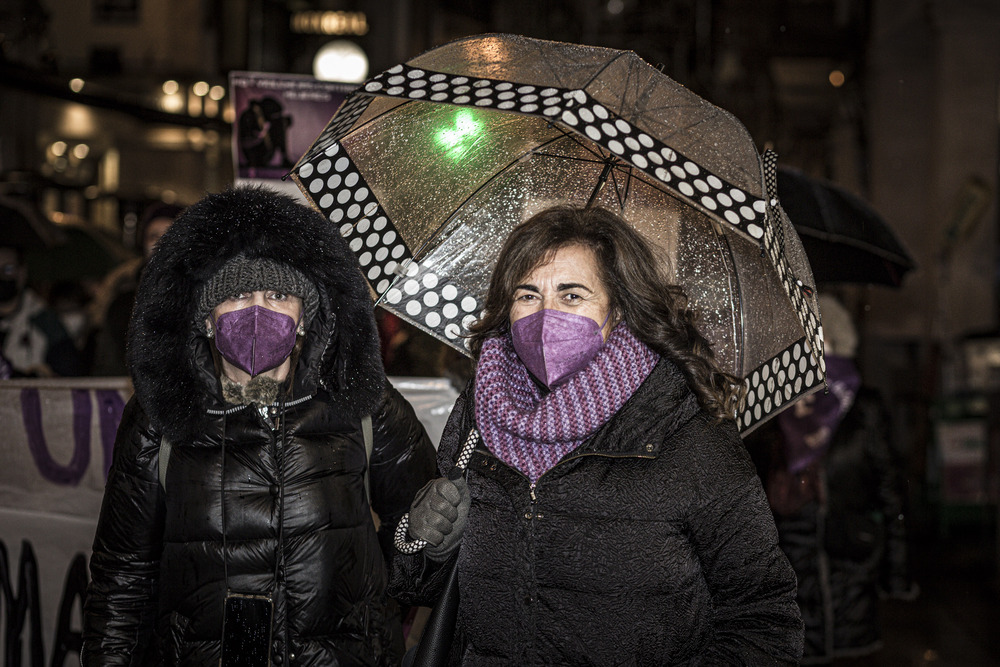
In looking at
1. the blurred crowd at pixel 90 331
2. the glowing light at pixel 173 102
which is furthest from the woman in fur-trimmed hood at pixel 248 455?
the glowing light at pixel 173 102

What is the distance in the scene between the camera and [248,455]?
2693 millimetres

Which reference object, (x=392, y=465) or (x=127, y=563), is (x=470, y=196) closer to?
(x=392, y=465)

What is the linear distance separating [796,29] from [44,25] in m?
11.2

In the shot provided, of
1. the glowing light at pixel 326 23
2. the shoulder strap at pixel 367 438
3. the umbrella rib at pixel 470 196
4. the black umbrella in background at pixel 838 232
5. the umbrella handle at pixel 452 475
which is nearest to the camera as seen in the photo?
the umbrella handle at pixel 452 475

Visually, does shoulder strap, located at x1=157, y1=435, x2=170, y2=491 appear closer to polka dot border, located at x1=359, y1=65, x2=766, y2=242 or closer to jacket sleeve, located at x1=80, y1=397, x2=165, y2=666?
jacket sleeve, located at x1=80, y1=397, x2=165, y2=666

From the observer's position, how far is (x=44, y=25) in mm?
12195

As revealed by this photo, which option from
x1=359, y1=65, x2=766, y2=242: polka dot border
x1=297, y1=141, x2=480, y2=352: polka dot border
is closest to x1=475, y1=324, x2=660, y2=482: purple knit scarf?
x1=359, y1=65, x2=766, y2=242: polka dot border

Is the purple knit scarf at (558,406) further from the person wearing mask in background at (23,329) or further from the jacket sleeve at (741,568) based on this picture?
the person wearing mask in background at (23,329)

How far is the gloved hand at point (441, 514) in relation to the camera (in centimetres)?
226

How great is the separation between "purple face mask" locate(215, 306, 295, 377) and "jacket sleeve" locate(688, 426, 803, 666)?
1.26 metres

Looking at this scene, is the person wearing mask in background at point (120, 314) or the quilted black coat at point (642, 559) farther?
the person wearing mask in background at point (120, 314)

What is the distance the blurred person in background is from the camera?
Result: 5.25 m

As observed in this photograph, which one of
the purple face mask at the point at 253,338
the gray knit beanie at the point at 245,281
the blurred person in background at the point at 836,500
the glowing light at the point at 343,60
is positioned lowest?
the blurred person in background at the point at 836,500

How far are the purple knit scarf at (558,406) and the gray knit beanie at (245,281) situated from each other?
72cm
